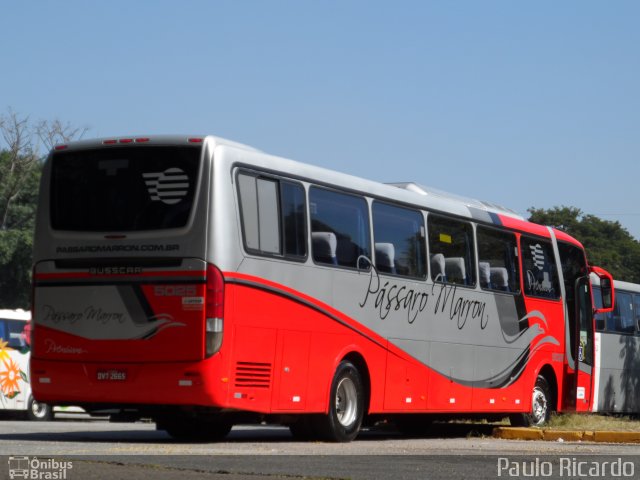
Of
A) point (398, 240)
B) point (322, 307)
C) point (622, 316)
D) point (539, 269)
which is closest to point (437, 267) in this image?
point (398, 240)

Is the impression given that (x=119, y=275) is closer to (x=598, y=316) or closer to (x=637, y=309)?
(x=598, y=316)

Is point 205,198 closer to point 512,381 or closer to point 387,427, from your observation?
point 512,381

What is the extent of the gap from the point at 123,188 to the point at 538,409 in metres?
9.87

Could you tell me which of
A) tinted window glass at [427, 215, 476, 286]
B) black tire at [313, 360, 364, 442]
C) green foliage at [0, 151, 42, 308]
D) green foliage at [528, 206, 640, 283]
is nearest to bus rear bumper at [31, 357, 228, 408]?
black tire at [313, 360, 364, 442]

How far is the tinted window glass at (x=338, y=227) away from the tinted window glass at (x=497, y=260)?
3.57m

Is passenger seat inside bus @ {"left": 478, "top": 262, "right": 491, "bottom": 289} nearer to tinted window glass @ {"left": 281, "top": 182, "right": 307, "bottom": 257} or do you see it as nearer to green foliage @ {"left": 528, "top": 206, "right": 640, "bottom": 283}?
tinted window glass @ {"left": 281, "top": 182, "right": 307, "bottom": 257}

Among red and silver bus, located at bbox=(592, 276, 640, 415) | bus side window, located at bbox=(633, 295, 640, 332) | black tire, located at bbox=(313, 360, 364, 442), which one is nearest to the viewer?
black tire, located at bbox=(313, 360, 364, 442)

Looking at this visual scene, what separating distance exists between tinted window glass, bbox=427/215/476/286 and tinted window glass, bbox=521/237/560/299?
1.97m

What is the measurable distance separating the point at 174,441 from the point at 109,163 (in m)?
3.59

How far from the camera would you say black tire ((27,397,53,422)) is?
31572mm

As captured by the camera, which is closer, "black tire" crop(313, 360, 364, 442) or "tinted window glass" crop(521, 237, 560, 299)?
"black tire" crop(313, 360, 364, 442)

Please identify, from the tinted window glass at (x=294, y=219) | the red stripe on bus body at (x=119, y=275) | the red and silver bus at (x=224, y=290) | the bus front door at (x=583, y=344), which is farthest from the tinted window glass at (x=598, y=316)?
the red stripe on bus body at (x=119, y=275)

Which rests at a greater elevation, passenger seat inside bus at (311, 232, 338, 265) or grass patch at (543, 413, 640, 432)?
passenger seat inside bus at (311, 232, 338, 265)

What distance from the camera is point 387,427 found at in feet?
76.5
